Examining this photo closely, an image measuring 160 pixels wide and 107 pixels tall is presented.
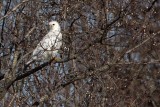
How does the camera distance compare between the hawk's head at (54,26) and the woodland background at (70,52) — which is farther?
the hawk's head at (54,26)

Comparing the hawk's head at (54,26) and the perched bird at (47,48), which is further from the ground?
the hawk's head at (54,26)

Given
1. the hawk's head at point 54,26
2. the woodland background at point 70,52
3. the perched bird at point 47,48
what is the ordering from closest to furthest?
the perched bird at point 47,48 < the woodland background at point 70,52 < the hawk's head at point 54,26

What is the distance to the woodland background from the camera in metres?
9.77

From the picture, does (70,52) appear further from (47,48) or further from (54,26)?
(54,26)

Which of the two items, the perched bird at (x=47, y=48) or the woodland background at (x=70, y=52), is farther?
the woodland background at (x=70, y=52)

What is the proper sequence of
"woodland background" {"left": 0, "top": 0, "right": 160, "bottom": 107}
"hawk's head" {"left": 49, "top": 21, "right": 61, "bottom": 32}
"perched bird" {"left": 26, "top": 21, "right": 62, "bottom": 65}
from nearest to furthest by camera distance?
"perched bird" {"left": 26, "top": 21, "right": 62, "bottom": 65} < "woodland background" {"left": 0, "top": 0, "right": 160, "bottom": 107} < "hawk's head" {"left": 49, "top": 21, "right": 61, "bottom": 32}

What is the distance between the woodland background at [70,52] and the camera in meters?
9.77

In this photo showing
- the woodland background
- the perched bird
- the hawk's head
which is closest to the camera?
the perched bird

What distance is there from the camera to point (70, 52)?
30.4 ft

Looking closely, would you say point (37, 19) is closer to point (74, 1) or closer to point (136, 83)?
point (74, 1)

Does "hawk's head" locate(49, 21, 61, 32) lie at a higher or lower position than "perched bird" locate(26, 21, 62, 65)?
higher

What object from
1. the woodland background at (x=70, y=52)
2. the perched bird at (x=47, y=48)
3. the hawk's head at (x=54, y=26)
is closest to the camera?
the perched bird at (x=47, y=48)

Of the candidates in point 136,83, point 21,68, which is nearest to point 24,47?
point 21,68

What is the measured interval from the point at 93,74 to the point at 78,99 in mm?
1408
